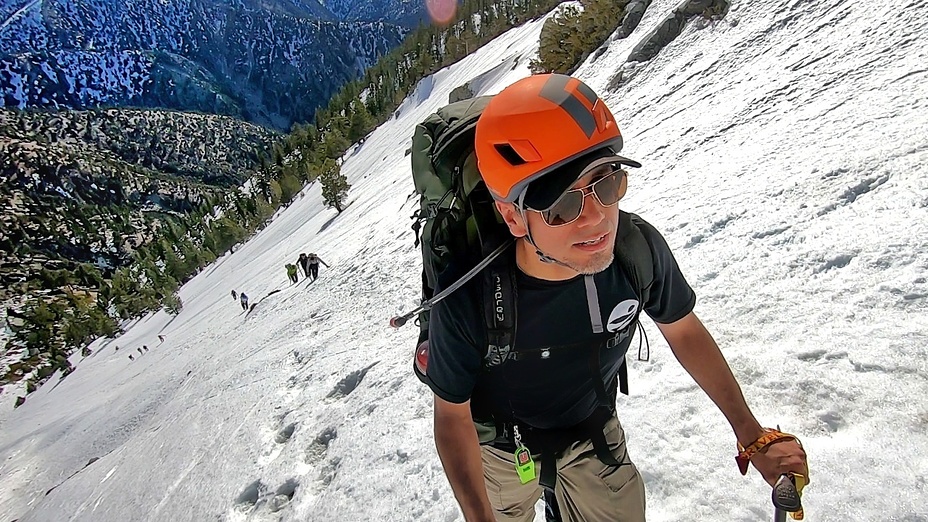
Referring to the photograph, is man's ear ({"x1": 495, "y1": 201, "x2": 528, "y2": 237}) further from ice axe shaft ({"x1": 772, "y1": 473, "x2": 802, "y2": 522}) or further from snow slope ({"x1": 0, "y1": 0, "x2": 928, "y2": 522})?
snow slope ({"x1": 0, "y1": 0, "x2": 928, "y2": 522})

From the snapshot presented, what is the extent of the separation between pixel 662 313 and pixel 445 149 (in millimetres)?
1182

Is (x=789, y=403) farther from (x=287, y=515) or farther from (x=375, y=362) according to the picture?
(x=375, y=362)

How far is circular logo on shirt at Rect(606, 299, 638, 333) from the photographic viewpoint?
2.11m

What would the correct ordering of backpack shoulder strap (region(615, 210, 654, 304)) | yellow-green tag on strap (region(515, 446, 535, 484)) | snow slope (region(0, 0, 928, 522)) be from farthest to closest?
snow slope (region(0, 0, 928, 522))
yellow-green tag on strap (region(515, 446, 535, 484))
backpack shoulder strap (region(615, 210, 654, 304))

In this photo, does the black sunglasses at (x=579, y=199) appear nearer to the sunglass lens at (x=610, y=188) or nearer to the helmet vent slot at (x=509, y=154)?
the sunglass lens at (x=610, y=188)

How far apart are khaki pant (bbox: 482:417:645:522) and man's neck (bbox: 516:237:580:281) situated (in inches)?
34.9

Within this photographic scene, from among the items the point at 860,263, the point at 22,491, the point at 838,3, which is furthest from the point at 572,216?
the point at 22,491

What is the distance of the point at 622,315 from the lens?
214 cm

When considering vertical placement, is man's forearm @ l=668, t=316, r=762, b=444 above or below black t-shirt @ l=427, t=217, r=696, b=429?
below

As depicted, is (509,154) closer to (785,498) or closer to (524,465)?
(524,465)

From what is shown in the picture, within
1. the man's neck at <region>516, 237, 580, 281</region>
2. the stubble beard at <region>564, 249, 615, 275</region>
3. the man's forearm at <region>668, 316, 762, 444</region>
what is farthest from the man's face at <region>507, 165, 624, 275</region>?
the man's forearm at <region>668, 316, 762, 444</region>

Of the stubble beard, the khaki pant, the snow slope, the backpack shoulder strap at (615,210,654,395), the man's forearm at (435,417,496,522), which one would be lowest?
the snow slope

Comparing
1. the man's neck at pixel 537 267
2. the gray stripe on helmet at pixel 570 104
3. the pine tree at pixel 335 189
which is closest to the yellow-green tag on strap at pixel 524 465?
the man's neck at pixel 537 267

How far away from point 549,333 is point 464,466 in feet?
2.01
